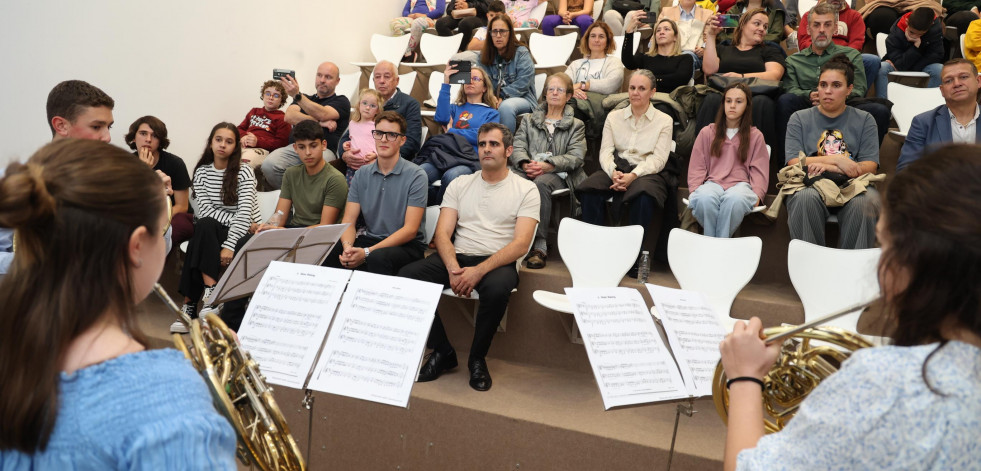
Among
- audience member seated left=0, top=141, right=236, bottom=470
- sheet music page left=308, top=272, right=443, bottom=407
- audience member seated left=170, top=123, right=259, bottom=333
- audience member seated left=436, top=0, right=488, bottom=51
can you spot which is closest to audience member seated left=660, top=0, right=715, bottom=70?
audience member seated left=436, top=0, right=488, bottom=51

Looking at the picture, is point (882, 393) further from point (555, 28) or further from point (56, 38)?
point (555, 28)

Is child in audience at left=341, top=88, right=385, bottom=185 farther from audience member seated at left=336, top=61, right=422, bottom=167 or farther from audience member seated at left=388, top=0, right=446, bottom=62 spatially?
audience member seated at left=388, top=0, right=446, bottom=62

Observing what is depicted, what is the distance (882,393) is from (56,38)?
4.84m

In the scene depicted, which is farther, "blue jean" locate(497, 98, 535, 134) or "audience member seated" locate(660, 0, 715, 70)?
"audience member seated" locate(660, 0, 715, 70)

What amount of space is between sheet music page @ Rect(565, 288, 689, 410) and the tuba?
57 cm

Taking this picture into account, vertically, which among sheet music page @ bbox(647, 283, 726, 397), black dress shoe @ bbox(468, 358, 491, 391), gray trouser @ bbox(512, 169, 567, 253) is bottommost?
black dress shoe @ bbox(468, 358, 491, 391)

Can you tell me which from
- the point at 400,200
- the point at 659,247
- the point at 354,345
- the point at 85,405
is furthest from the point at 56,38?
the point at 85,405

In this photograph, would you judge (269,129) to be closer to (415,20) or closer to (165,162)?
(165,162)

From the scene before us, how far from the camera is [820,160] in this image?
3746mm

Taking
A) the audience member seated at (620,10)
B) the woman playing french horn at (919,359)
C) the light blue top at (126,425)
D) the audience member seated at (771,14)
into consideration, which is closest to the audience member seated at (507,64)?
the audience member seated at (620,10)

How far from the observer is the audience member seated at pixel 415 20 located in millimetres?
6650

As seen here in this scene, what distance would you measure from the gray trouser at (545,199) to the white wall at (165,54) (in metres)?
2.71

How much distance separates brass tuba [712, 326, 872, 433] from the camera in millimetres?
1176

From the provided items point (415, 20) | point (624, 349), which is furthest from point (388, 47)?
point (624, 349)
